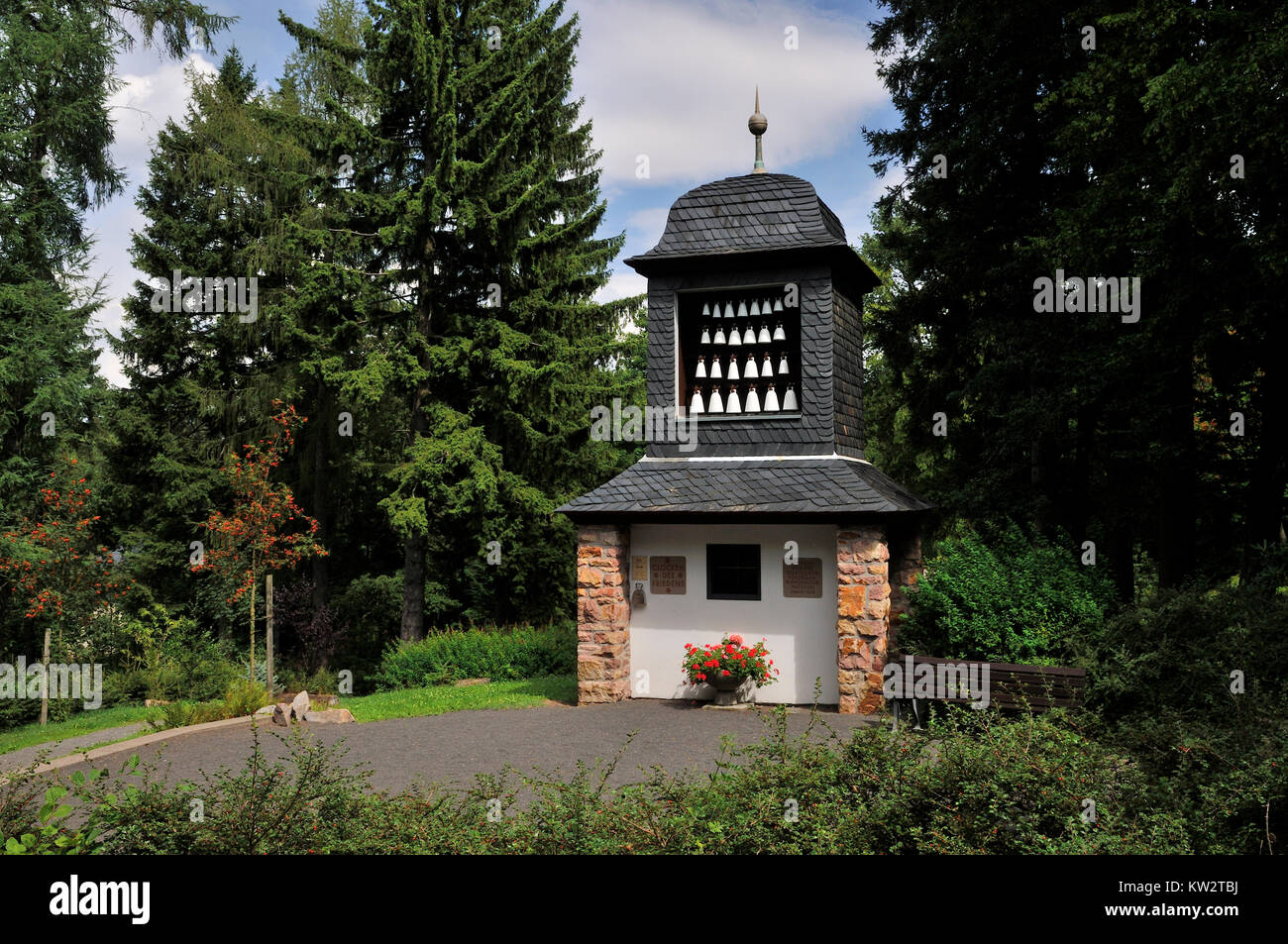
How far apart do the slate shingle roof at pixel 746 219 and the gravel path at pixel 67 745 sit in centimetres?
878

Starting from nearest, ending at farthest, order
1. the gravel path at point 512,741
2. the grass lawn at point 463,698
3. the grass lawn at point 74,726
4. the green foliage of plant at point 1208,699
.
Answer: the green foliage of plant at point 1208,699 < the gravel path at point 512,741 < the grass lawn at point 463,698 < the grass lawn at point 74,726

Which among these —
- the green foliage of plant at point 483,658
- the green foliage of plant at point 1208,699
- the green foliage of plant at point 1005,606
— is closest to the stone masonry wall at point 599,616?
the green foliage of plant at point 483,658

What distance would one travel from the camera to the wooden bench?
811 centimetres

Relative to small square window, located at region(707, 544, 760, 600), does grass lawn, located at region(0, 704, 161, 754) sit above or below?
below

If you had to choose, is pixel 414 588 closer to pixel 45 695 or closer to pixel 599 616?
pixel 45 695

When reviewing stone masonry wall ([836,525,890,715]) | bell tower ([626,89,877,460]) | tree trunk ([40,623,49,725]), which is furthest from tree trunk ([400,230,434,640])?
stone masonry wall ([836,525,890,715])

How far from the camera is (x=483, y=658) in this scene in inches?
584

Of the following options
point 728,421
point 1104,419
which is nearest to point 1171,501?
point 1104,419

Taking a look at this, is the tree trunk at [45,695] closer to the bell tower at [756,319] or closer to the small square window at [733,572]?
the bell tower at [756,319]

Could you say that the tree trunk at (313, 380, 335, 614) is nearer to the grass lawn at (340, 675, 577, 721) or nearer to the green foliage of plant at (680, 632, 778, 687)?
the grass lawn at (340, 675, 577, 721)

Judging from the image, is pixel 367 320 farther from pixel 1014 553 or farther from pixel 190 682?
pixel 1014 553

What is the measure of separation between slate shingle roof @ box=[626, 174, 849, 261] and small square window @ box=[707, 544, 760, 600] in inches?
154

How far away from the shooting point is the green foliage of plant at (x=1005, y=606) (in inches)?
360
